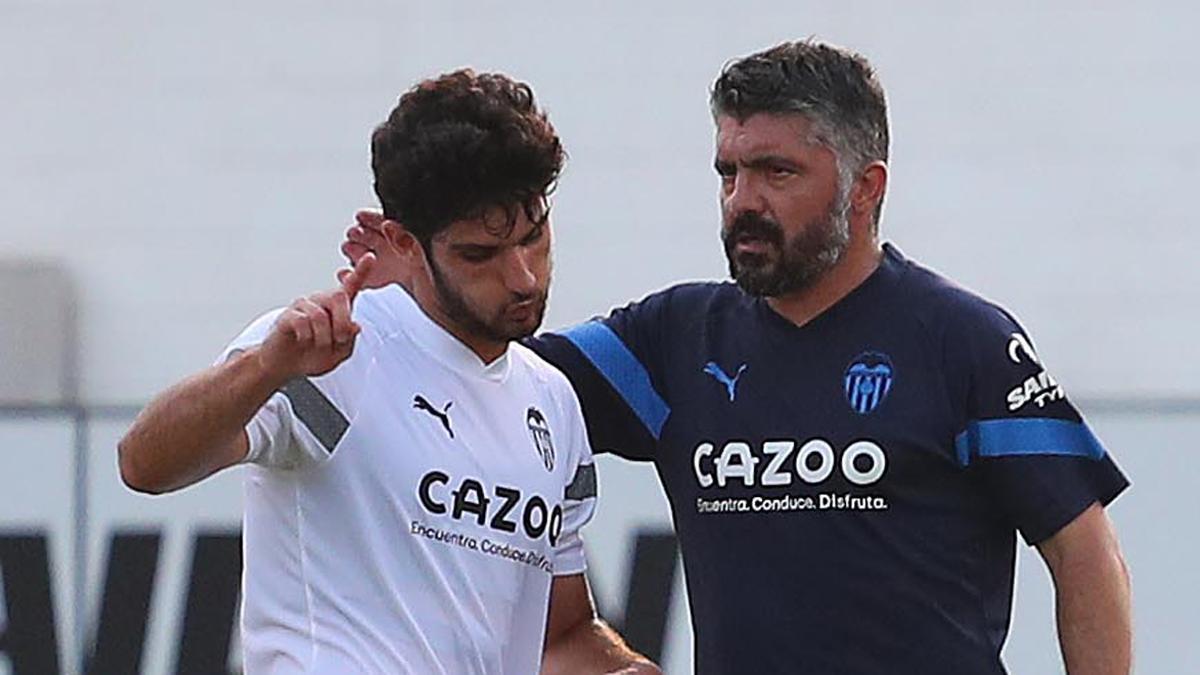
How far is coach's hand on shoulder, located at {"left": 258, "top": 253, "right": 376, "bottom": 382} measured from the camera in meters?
2.17

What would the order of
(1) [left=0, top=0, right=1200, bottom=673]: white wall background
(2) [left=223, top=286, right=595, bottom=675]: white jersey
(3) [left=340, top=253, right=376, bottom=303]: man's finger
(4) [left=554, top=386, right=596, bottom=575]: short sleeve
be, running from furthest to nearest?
(1) [left=0, top=0, right=1200, bottom=673]: white wall background → (4) [left=554, top=386, right=596, bottom=575]: short sleeve → (2) [left=223, top=286, right=595, bottom=675]: white jersey → (3) [left=340, top=253, right=376, bottom=303]: man's finger

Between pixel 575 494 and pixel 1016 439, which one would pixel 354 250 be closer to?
pixel 575 494

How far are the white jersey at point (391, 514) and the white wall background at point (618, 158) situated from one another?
2270 millimetres

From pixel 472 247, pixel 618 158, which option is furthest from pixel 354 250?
pixel 618 158

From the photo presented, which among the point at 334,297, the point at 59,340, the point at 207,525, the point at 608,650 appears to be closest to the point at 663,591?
the point at 207,525

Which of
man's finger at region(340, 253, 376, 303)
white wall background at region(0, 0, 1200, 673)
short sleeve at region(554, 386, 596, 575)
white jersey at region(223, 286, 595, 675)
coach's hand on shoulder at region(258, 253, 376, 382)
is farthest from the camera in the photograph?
white wall background at region(0, 0, 1200, 673)

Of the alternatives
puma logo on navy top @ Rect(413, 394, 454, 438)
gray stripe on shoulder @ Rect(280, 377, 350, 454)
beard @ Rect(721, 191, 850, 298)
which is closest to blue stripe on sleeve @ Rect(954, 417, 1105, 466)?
beard @ Rect(721, 191, 850, 298)

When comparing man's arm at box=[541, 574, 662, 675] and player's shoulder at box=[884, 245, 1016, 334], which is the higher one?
player's shoulder at box=[884, 245, 1016, 334]

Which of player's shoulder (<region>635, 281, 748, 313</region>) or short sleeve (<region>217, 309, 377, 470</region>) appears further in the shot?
player's shoulder (<region>635, 281, 748, 313</region>)

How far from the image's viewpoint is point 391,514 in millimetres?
2402

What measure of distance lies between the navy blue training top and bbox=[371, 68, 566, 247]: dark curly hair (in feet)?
1.27

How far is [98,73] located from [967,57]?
1604mm

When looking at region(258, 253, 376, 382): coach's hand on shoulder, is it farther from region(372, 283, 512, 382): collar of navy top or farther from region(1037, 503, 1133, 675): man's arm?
region(1037, 503, 1133, 675): man's arm

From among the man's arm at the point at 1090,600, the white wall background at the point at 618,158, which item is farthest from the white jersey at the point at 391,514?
the white wall background at the point at 618,158
